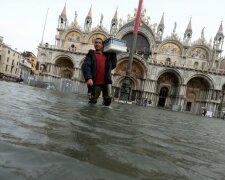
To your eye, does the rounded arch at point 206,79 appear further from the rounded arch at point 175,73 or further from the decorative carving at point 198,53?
the decorative carving at point 198,53

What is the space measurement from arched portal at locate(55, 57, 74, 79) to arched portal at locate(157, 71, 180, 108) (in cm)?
1314

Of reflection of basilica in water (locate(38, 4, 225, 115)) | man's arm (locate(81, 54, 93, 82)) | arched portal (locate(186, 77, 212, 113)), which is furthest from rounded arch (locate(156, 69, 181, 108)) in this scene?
man's arm (locate(81, 54, 93, 82))

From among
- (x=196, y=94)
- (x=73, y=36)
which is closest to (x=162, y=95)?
(x=196, y=94)

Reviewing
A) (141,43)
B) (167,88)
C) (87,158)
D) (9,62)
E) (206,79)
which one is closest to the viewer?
(87,158)

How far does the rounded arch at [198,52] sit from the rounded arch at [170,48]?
4.49ft

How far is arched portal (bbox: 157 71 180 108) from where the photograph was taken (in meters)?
39.3

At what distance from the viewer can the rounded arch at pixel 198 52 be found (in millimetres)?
39531

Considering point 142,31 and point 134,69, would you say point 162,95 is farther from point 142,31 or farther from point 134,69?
point 142,31

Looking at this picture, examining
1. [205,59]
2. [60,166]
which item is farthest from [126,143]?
[205,59]

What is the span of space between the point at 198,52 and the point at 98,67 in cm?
3530

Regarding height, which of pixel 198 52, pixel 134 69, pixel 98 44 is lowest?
pixel 98 44

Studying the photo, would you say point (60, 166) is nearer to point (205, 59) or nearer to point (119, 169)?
point (119, 169)

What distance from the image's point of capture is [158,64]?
37.7 meters

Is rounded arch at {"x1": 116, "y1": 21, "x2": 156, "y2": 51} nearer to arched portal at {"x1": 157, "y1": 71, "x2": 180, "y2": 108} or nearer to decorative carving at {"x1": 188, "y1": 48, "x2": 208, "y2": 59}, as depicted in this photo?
arched portal at {"x1": 157, "y1": 71, "x2": 180, "y2": 108}
